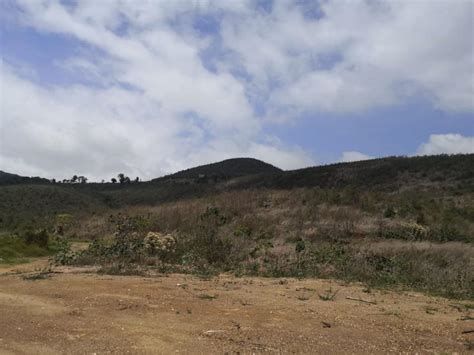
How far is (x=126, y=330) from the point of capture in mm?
6602

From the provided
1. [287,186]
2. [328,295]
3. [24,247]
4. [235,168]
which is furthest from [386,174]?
[235,168]

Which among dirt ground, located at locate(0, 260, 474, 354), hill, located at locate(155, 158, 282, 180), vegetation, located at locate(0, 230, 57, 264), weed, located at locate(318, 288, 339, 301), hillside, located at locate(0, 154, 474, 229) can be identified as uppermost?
hill, located at locate(155, 158, 282, 180)

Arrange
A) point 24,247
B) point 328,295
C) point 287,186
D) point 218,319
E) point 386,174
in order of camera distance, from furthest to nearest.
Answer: point 287,186 < point 386,174 < point 24,247 < point 328,295 < point 218,319

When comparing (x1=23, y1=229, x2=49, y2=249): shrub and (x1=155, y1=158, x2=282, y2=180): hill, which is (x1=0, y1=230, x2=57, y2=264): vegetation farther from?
(x1=155, y1=158, x2=282, y2=180): hill

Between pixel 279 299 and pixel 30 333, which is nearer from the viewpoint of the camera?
pixel 30 333

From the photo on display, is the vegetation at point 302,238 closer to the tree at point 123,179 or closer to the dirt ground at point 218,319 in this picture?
the dirt ground at point 218,319

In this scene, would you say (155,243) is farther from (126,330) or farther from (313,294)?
(126,330)

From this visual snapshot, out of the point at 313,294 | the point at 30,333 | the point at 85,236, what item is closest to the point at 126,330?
the point at 30,333

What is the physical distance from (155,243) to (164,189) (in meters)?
52.0

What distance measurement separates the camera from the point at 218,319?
741 cm

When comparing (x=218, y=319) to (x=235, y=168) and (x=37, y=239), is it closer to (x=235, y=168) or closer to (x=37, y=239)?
(x=37, y=239)

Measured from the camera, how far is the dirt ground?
19.9 ft

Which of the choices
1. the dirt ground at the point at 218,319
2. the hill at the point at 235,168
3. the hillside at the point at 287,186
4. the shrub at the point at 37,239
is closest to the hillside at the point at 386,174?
the hillside at the point at 287,186

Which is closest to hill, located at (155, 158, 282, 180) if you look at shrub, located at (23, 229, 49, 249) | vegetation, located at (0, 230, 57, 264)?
shrub, located at (23, 229, 49, 249)
